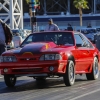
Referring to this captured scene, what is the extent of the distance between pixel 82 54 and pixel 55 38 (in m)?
0.91

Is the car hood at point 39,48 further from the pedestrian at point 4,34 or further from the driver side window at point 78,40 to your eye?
the pedestrian at point 4,34

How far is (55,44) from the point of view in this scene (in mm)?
12547

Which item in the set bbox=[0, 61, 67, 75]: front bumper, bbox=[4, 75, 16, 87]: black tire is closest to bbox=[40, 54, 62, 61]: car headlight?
bbox=[0, 61, 67, 75]: front bumper

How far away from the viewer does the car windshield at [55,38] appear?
12906mm

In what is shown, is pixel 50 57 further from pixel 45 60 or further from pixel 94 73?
pixel 94 73

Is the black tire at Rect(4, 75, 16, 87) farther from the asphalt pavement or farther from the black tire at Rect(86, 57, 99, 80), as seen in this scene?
the black tire at Rect(86, 57, 99, 80)

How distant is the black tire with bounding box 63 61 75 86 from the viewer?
11672 mm

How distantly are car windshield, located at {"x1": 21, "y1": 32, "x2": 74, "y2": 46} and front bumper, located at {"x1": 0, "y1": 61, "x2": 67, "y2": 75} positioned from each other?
140 centimetres

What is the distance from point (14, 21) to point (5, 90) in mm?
28812

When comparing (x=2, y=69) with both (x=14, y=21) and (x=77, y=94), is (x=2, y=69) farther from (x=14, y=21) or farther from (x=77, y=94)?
(x=14, y=21)

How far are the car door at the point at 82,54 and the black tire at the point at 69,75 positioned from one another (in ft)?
1.89

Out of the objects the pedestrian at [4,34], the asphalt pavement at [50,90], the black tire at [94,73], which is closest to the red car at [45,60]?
the asphalt pavement at [50,90]

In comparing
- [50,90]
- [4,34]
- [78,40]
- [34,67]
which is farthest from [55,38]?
[4,34]

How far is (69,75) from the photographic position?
11.8m
